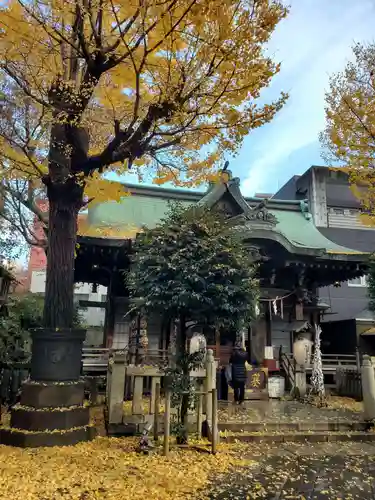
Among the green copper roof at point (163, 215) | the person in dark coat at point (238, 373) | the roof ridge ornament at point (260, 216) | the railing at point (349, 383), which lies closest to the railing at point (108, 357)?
the person in dark coat at point (238, 373)

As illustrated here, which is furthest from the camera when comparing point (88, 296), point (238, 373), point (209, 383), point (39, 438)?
point (88, 296)

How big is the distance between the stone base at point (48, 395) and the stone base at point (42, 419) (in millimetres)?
124

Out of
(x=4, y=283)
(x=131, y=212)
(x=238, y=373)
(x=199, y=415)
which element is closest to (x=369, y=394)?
(x=238, y=373)

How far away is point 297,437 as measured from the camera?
8203 mm

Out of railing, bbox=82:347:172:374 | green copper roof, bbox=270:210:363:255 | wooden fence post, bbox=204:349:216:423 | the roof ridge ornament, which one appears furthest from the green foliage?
green copper roof, bbox=270:210:363:255

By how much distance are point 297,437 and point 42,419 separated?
5064 mm

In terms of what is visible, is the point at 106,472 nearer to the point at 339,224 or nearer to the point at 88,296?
the point at 339,224

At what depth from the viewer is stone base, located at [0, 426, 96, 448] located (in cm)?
712

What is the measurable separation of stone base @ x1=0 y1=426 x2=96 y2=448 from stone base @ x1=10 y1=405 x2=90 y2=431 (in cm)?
10

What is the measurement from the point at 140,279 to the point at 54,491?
5.27 metres

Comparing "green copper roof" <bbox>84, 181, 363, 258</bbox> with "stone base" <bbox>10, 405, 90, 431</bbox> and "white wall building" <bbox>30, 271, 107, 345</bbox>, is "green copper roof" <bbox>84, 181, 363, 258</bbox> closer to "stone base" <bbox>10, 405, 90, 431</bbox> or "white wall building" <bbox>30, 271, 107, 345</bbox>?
"stone base" <bbox>10, 405, 90, 431</bbox>

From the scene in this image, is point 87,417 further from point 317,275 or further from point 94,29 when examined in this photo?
point 317,275

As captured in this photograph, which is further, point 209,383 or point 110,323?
point 110,323

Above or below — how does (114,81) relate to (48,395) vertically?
above
